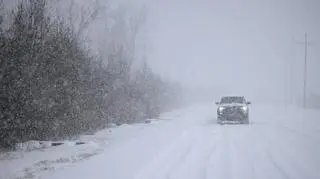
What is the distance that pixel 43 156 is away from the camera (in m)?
12.8

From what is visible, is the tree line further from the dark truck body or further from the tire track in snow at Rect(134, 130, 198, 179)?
the dark truck body

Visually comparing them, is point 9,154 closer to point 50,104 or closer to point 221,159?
point 50,104

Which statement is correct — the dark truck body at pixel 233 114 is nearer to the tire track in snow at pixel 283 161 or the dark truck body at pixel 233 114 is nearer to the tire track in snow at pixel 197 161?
the tire track in snow at pixel 197 161

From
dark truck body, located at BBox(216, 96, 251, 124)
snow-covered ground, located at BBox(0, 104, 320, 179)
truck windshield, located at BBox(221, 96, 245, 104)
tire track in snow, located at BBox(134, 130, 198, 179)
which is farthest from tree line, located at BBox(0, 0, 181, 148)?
truck windshield, located at BBox(221, 96, 245, 104)

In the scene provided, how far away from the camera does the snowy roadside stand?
35.5ft

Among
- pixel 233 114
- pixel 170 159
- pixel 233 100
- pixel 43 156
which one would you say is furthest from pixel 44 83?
pixel 233 100

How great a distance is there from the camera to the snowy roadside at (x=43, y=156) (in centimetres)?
1081

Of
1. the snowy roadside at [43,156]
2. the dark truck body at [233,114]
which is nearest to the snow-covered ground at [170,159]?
the snowy roadside at [43,156]

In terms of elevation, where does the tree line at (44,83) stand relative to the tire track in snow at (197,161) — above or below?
above

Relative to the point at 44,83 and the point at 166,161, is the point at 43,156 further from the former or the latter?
the point at 166,161

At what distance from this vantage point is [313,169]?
11305mm

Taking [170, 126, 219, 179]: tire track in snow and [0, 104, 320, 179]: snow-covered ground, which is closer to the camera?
[170, 126, 219, 179]: tire track in snow

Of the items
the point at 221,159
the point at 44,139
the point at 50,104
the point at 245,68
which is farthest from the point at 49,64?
the point at 245,68

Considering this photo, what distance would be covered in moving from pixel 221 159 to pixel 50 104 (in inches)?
251
